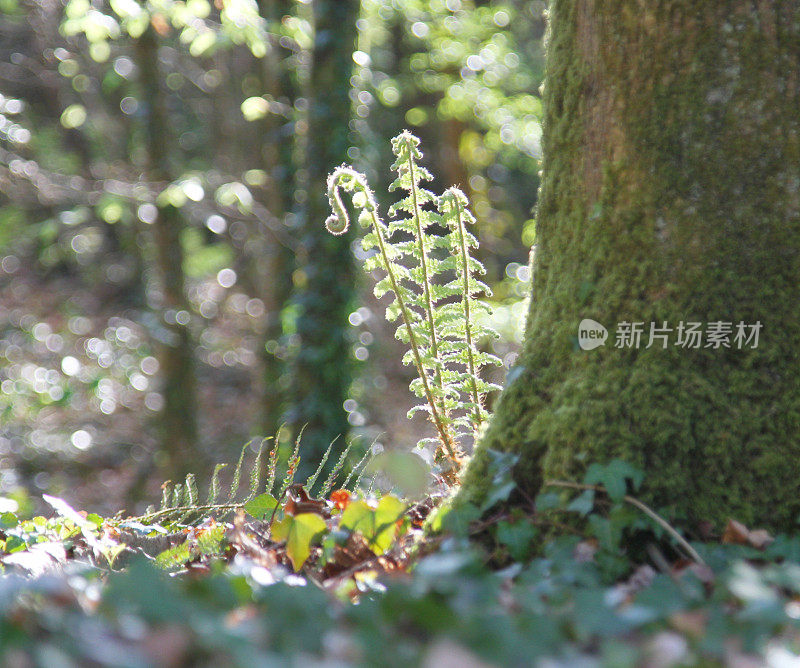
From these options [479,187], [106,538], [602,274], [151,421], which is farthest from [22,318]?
[602,274]

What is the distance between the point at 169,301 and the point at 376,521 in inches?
269

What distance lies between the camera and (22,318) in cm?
1161

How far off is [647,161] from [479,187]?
28.3 ft

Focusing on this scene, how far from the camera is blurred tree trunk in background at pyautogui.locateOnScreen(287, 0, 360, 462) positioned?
648 cm

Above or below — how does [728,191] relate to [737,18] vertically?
below

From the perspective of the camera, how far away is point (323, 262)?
6.61m

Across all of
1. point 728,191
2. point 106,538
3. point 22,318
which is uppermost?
point 728,191

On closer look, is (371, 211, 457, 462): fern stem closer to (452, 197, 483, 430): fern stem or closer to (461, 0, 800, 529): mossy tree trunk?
(452, 197, 483, 430): fern stem

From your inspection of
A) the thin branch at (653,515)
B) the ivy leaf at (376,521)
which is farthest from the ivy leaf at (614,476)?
the ivy leaf at (376,521)

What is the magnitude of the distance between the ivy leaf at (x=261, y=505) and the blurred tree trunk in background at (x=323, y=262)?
152 inches

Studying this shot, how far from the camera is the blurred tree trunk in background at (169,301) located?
7.95 metres

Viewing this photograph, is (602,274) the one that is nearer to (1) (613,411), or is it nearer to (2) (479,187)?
(1) (613,411)
